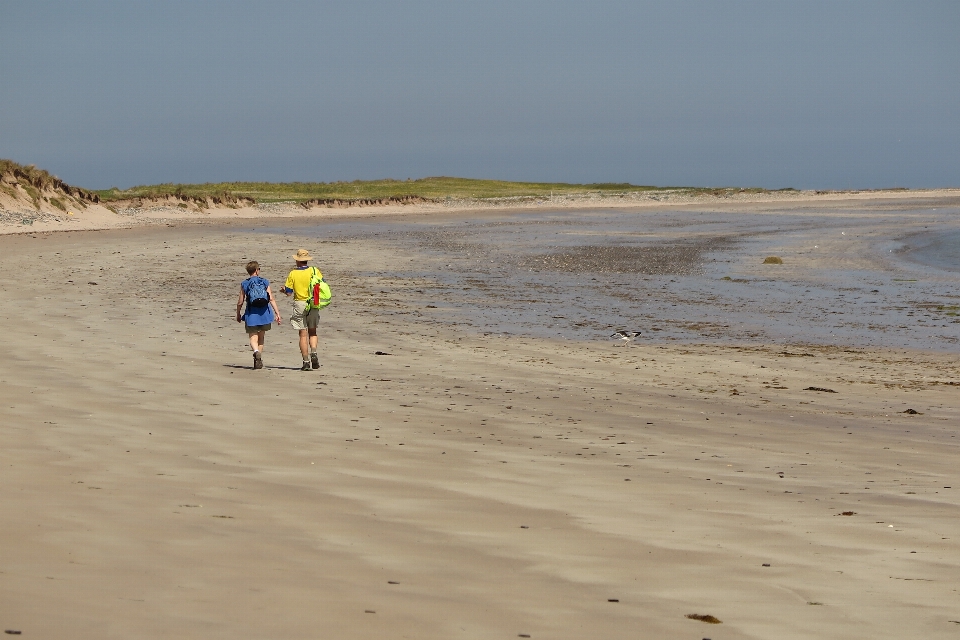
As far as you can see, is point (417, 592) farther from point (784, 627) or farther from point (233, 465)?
point (233, 465)

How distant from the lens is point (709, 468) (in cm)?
832

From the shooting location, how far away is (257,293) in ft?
45.4

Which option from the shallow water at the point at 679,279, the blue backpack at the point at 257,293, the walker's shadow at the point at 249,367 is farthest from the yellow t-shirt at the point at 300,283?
the shallow water at the point at 679,279

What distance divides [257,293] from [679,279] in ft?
48.5

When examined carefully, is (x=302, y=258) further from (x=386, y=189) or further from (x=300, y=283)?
(x=386, y=189)

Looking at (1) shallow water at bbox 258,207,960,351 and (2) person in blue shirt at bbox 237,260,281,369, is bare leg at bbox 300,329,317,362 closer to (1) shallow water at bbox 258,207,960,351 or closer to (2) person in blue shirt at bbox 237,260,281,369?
(2) person in blue shirt at bbox 237,260,281,369

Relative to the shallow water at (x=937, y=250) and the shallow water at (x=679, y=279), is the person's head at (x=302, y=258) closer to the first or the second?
the shallow water at (x=679, y=279)

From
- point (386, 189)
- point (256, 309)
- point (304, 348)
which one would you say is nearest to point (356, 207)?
point (386, 189)

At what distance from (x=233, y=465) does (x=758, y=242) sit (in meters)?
33.9

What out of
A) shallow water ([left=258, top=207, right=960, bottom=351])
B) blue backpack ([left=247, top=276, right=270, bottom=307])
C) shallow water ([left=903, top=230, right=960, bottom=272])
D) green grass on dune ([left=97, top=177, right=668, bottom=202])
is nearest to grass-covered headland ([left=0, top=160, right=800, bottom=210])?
green grass on dune ([left=97, top=177, right=668, bottom=202])

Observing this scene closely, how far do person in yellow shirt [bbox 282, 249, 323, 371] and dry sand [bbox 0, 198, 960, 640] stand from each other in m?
0.34

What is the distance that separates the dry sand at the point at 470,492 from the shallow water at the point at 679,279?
3301mm

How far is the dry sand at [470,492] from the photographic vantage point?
4.73m

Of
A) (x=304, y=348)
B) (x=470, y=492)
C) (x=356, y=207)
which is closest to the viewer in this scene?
(x=470, y=492)
